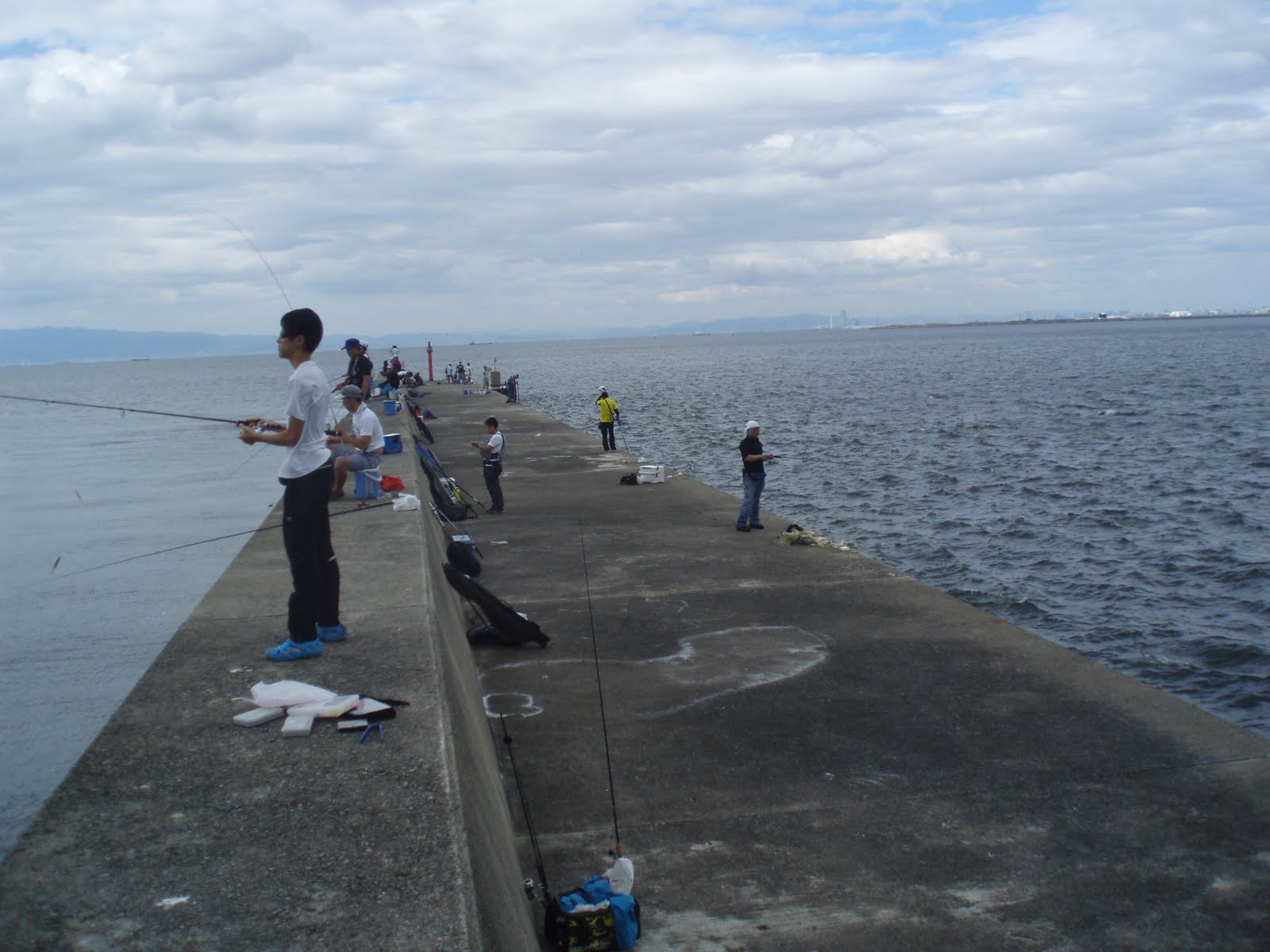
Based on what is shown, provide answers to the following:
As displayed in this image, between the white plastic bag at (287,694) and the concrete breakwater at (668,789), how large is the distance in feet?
0.54

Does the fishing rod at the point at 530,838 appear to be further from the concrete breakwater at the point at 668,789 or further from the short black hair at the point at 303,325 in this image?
the short black hair at the point at 303,325

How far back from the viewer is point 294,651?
5426 mm

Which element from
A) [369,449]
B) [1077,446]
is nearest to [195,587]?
[369,449]

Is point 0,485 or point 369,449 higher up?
point 369,449

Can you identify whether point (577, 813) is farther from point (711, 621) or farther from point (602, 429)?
point (602, 429)

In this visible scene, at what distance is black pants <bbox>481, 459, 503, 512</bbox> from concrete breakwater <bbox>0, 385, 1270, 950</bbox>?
5.52 meters

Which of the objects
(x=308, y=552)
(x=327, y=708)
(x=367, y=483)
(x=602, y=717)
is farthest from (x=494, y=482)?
(x=327, y=708)

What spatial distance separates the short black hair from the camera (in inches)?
215

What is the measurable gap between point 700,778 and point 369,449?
5.81 m

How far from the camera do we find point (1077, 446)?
35625 millimetres

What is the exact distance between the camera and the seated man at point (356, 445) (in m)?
10.8

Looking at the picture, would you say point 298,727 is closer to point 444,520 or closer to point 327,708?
point 327,708

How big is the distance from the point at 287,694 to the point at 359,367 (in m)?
8.97

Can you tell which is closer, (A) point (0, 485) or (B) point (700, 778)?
(B) point (700, 778)
